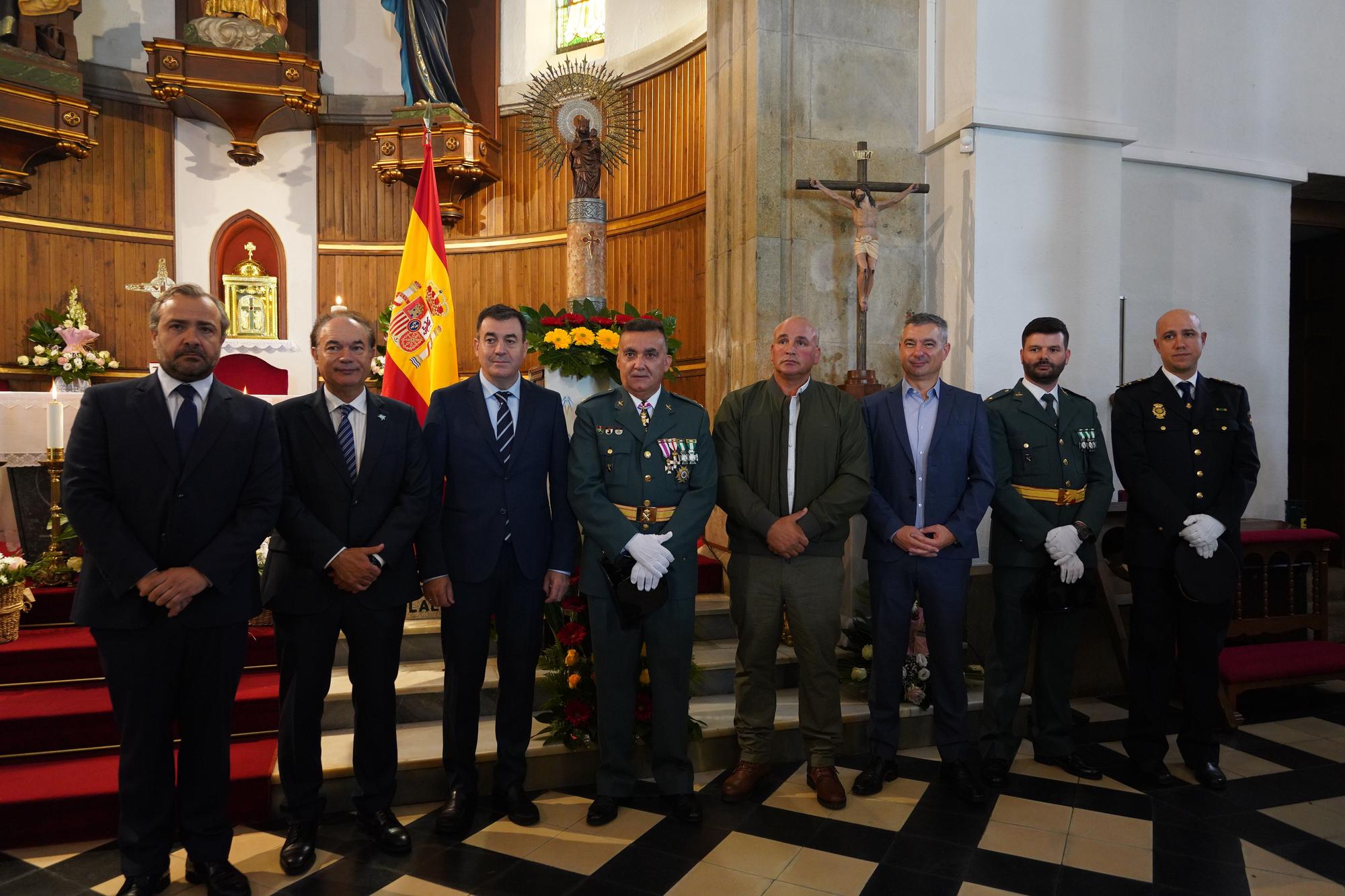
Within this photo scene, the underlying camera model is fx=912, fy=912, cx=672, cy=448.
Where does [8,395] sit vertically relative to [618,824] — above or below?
above

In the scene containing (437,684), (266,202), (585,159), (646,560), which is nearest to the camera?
(646,560)

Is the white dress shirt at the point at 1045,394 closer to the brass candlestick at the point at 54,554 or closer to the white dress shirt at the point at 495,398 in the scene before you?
the white dress shirt at the point at 495,398

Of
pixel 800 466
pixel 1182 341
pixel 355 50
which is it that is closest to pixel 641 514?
pixel 800 466

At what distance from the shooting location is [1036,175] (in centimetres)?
481

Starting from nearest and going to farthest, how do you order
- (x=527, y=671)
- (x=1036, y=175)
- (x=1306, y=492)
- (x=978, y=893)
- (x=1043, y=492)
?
1. (x=978, y=893)
2. (x=527, y=671)
3. (x=1043, y=492)
4. (x=1036, y=175)
5. (x=1306, y=492)

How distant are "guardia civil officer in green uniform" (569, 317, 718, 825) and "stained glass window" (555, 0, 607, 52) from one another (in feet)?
20.9

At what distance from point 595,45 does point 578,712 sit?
6.93 meters

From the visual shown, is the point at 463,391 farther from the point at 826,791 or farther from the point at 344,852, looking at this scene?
the point at 826,791

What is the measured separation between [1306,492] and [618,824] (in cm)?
588

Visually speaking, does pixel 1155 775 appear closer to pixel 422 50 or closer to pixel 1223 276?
pixel 1223 276

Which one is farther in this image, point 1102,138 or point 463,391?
point 1102,138

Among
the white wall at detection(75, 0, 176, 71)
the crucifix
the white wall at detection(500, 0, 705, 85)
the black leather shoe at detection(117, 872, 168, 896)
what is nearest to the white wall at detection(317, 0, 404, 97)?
the white wall at detection(500, 0, 705, 85)

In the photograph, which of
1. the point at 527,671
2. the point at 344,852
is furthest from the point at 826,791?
the point at 344,852

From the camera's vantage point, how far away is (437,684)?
373 centimetres
